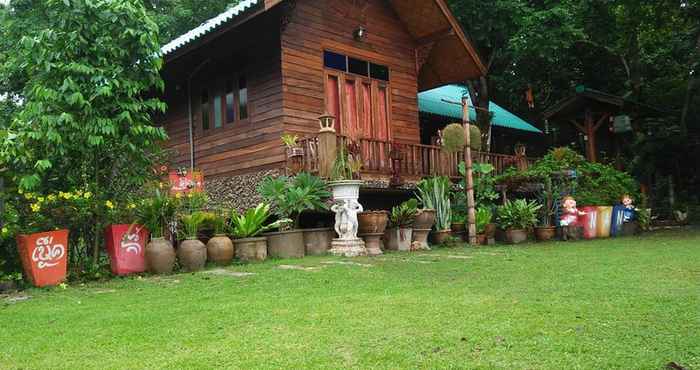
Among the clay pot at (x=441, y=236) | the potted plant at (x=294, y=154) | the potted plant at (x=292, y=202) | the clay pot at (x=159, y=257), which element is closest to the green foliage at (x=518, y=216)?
the clay pot at (x=441, y=236)

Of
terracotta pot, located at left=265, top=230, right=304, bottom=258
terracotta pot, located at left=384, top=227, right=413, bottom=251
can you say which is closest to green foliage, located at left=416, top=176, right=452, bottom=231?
terracotta pot, located at left=384, top=227, right=413, bottom=251

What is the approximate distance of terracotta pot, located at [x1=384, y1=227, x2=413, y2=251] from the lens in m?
9.75

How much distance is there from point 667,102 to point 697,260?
15.0 metres

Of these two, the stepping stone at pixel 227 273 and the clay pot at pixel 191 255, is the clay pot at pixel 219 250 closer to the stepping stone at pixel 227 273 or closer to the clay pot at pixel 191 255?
the clay pot at pixel 191 255

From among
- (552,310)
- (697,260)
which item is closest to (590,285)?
(552,310)

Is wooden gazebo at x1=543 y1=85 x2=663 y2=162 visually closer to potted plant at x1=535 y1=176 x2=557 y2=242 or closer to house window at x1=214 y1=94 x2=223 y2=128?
potted plant at x1=535 y1=176 x2=557 y2=242

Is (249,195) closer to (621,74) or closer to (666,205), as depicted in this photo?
(666,205)

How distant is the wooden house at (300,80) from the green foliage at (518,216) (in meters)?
1.70

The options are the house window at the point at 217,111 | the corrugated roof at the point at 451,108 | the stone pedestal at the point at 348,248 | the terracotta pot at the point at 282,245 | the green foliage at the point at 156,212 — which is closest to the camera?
the green foliage at the point at 156,212

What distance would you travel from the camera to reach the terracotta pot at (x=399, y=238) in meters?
9.75

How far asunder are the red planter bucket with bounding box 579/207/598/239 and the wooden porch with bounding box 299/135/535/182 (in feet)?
7.91

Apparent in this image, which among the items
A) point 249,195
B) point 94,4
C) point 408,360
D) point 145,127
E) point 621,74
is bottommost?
point 408,360

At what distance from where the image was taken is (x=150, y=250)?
731 centimetres

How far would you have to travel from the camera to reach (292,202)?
29.6 feet
